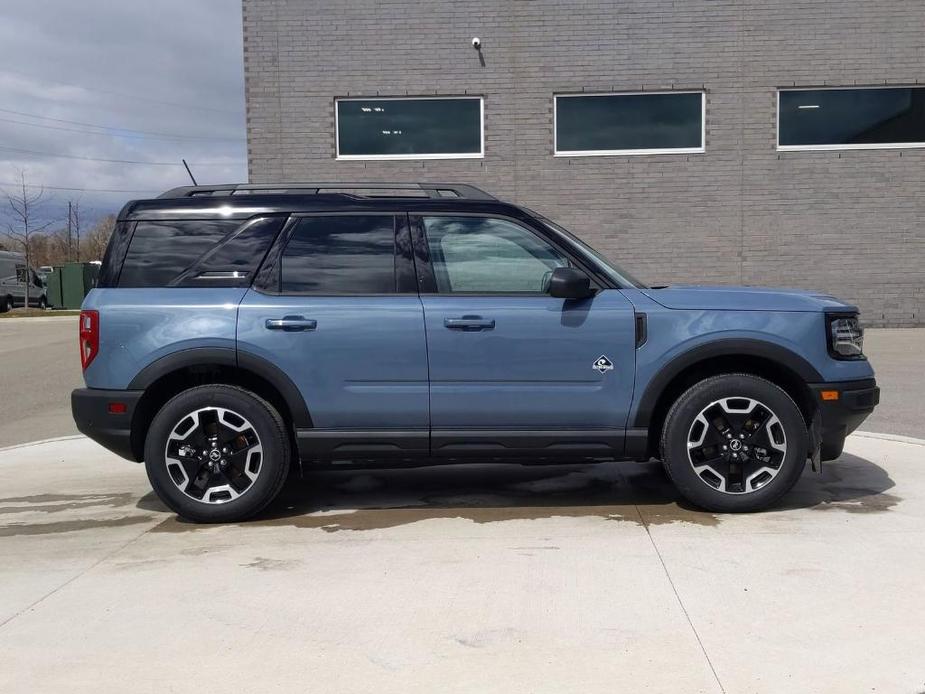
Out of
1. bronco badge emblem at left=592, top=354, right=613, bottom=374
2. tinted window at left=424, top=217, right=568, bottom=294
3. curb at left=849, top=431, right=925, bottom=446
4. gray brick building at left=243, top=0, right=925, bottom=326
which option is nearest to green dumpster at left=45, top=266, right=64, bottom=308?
gray brick building at left=243, top=0, right=925, bottom=326

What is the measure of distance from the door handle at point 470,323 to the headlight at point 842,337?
2.00 meters

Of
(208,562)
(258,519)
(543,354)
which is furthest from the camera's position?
(258,519)

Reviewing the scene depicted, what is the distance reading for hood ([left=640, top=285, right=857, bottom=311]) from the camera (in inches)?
195

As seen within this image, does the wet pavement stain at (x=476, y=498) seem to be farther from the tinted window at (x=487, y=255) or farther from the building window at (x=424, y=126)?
the building window at (x=424, y=126)

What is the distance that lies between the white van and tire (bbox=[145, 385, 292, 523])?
3345 centimetres

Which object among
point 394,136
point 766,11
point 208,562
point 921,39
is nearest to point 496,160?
point 394,136

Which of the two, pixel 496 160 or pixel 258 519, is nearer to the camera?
pixel 258 519

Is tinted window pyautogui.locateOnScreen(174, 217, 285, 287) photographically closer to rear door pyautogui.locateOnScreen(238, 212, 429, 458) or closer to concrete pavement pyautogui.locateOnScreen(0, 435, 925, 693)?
rear door pyautogui.locateOnScreen(238, 212, 429, 458)

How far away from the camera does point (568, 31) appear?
14.8 meters

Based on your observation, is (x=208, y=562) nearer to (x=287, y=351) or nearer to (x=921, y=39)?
(x=287, y=351)

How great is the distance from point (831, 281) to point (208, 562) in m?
13.5

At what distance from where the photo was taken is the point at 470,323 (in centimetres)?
488

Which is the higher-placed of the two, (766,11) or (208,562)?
(766,11)

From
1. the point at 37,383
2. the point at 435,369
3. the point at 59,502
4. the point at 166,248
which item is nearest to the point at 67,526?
the point at 59,502
